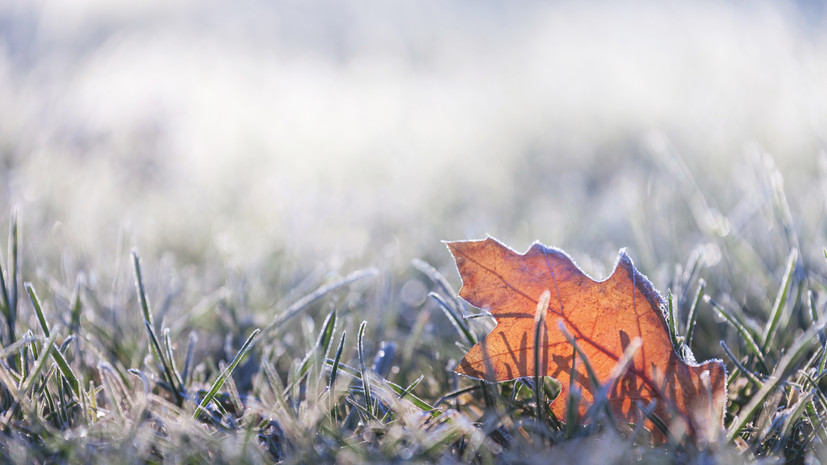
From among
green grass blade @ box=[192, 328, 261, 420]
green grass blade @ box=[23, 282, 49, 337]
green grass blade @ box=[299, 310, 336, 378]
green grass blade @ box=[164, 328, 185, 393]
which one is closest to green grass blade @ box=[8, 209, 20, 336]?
green grass blade @ box=[23, 282, 49, 337]

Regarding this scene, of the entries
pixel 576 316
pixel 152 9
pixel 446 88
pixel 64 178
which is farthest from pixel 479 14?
pixel 576 316

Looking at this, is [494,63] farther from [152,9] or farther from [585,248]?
[585,248]

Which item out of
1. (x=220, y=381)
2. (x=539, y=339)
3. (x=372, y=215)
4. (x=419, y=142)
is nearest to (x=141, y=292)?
(x=220, y=381)

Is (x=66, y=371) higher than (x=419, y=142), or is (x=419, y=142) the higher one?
(x=419, y=142)

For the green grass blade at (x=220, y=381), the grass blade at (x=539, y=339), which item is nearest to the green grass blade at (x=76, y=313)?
the green grass blade at (x=220, y=381)

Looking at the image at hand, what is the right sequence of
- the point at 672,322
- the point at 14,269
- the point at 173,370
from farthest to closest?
the point at 14,269, the point at 173,370, the point at 672,322

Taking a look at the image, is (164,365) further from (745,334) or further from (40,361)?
(745,334)

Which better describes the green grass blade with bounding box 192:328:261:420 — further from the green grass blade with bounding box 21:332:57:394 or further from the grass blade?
the grass blade

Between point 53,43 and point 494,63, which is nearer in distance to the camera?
point 53,43

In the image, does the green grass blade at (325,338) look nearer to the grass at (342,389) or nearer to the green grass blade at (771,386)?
the grass at (342,389)
